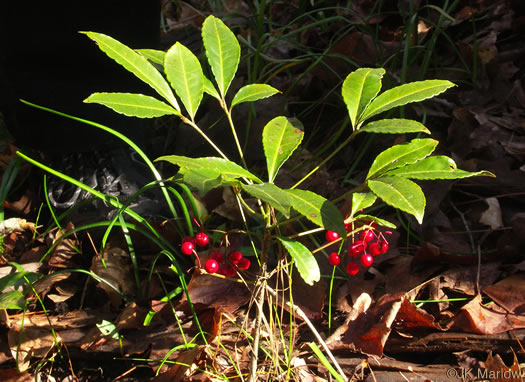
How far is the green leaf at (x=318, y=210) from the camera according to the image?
769 millimetres

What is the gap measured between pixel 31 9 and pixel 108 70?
0.90ft

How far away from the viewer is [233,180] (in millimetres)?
801

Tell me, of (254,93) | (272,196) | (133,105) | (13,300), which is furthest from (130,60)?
(13,300)

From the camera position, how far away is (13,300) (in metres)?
1.31

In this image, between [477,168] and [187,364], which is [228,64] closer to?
[187,364]

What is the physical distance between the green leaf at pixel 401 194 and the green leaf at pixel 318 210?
68 mm

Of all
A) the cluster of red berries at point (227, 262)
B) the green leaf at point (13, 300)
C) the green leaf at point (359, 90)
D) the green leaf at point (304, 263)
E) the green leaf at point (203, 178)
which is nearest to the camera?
the green leaf at point (203, 178)

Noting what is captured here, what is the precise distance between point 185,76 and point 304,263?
1.25 ft

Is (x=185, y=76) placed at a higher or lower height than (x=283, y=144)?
higher

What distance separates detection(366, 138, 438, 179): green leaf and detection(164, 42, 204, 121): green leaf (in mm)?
327

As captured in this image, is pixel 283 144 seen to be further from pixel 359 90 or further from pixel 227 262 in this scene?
pixel 227 262

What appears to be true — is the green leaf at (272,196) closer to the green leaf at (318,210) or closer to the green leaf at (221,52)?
the green leaf at (318,210)

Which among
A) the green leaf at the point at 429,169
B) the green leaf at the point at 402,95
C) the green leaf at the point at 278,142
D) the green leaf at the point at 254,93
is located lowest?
the green leaf at the point at 429,169

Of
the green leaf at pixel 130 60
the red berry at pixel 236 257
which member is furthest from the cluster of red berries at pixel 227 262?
the green leaf at pixel 130 60
